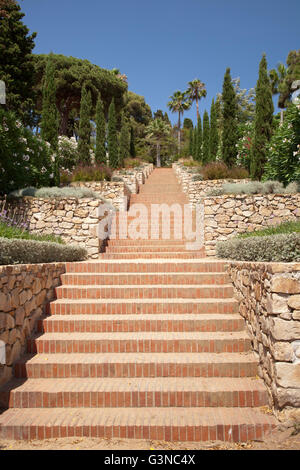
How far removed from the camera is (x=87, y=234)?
777 cm

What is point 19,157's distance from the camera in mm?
9766

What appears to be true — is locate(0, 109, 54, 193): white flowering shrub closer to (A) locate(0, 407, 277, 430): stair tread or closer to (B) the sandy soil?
(A) locate(0, 407, 277, 430): stair tread

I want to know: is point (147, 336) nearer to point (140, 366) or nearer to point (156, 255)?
point (140, 366)

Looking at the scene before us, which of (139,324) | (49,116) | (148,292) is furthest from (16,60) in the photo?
(139,324)

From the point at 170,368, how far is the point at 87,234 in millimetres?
4836

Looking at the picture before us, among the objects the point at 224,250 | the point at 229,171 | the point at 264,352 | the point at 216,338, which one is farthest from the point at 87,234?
the point at 229,171

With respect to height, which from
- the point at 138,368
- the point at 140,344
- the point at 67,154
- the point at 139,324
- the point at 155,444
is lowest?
the point at 155,444

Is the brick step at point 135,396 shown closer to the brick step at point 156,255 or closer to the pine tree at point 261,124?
the brick step at point 156,255

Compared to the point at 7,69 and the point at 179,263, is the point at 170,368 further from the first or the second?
the point at 7,69

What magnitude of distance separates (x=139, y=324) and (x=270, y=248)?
2.12 metres

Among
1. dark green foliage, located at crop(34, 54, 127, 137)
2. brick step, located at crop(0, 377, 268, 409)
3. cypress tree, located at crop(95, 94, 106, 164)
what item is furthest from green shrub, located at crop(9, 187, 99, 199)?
dark green foliage, located at crop(34, 54, 127, 137)

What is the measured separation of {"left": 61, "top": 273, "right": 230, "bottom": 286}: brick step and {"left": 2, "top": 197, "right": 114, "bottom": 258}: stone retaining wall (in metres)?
2.37

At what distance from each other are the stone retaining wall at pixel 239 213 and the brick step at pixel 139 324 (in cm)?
382
